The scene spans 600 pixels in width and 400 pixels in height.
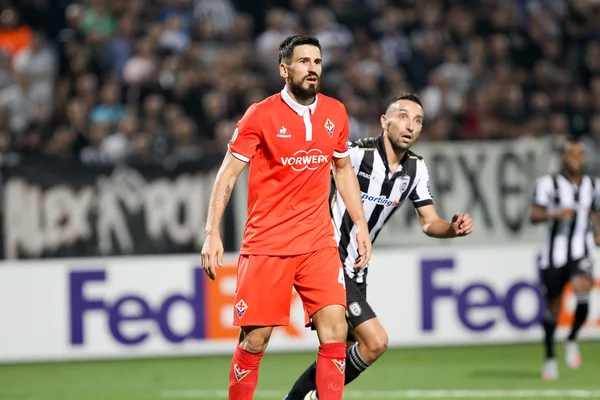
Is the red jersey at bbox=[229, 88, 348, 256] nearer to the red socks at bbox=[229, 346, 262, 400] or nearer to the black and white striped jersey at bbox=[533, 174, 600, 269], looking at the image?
the red socks at bbox=[229, 346, 262, 400]

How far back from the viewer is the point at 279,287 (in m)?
5.79

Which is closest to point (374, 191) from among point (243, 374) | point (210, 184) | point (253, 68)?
point (243, 374)

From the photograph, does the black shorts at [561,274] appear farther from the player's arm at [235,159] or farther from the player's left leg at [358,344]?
the player's arm at [235,159]

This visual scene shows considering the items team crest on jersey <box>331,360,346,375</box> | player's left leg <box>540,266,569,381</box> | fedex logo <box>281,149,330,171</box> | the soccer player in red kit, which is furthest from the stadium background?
fedex logo <box>281,149,330,171</box>

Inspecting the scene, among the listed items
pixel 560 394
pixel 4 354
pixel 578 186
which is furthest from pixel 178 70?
pixel 560 394

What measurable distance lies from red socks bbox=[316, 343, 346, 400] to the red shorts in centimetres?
21

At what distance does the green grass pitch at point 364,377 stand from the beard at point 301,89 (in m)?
3.09

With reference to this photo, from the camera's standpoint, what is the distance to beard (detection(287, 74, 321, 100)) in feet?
18.7

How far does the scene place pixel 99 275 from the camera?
1066 centimetres

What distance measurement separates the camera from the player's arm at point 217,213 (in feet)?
17.9

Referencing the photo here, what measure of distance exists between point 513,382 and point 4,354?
193 inches

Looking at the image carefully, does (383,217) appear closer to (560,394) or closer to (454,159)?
(560,394)

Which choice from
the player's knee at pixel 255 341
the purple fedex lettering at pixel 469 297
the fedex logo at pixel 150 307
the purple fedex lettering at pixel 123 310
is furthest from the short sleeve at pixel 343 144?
the purple fedex lettering at pixel 469 297

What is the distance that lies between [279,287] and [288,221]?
13.9 inches
